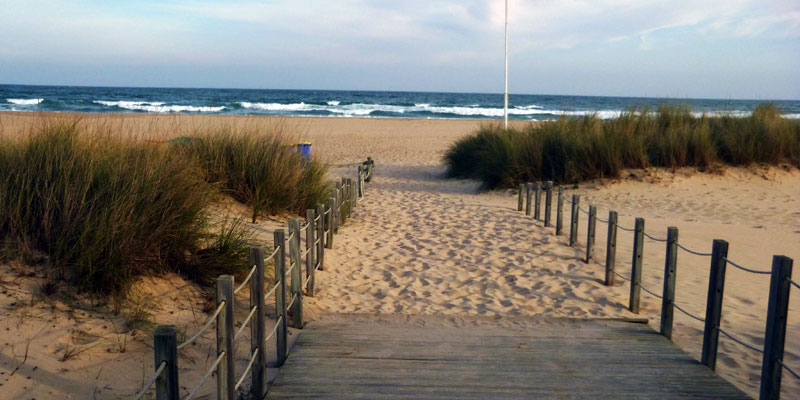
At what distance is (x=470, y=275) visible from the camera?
694 cm

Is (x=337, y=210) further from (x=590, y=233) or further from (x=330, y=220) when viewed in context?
(x=590, y=233)

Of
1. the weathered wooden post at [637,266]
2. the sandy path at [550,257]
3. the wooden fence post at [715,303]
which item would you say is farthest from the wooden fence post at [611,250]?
the wooden fence post at [715,303]

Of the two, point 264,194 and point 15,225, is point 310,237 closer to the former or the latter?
point 15,225

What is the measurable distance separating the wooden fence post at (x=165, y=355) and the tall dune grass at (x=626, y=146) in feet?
38.4

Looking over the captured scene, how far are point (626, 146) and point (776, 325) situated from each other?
10858 millimetres

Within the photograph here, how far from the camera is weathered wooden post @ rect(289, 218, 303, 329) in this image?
4602 millimetres

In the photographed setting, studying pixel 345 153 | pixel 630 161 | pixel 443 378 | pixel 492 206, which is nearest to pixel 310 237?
pixel 443 378

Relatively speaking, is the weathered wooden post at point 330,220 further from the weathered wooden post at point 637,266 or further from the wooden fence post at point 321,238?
the weathered wooden post at point 637,266

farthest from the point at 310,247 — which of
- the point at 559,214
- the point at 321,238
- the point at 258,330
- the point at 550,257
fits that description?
the point at 559,214

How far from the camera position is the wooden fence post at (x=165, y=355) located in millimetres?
2166

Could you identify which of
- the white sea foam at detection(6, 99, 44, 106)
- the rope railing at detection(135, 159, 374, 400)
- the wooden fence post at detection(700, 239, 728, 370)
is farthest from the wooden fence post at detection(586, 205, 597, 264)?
the white sea foam at detection(6, 99, 44, 106)

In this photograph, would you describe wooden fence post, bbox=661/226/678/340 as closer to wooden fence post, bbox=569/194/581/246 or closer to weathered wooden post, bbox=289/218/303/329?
weathered wooden post, bbox=289/218/303/329

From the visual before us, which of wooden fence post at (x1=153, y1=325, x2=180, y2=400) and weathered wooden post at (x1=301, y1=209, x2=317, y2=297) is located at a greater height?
wooden fence post at (x1=153, y1=325, x2=180, y2=400)

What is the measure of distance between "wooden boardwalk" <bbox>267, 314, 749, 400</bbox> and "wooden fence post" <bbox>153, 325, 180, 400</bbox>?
1.33m
